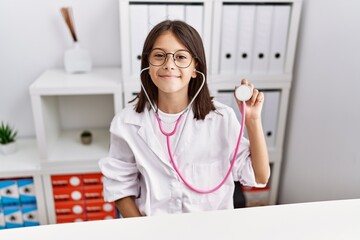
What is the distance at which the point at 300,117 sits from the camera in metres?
1.67

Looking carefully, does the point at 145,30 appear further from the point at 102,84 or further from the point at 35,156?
the point at 35,156

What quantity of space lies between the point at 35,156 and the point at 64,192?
0.74ft

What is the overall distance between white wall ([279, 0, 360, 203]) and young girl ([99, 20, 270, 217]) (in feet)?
1.71

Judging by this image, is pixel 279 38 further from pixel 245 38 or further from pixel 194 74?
pixel 194 74

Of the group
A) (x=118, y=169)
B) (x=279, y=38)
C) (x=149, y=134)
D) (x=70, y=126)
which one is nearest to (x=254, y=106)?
(x=149, y=134)

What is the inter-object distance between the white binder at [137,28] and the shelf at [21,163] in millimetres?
666

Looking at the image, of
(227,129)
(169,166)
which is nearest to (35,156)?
(169,166)

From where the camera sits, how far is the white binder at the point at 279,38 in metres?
1.53

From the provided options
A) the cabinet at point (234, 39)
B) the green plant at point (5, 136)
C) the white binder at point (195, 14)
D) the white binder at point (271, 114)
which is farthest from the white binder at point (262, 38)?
the green plant at point (5, 136)

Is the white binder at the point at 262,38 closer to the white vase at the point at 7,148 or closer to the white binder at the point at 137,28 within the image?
the white binder at the point at 137,28

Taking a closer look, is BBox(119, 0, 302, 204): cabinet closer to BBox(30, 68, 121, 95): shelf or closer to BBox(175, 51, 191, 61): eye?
BBox(30, 68, 121, 95): shelf

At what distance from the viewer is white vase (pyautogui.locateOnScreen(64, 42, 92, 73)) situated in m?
1.65

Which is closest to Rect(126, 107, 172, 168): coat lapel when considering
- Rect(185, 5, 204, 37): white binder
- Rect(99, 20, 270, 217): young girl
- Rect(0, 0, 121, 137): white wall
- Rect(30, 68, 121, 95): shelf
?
Rect(99, 20, 270, 217): young girl

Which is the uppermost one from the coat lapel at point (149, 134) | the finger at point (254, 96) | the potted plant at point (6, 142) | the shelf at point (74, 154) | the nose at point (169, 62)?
the nose at point (169, 62)
